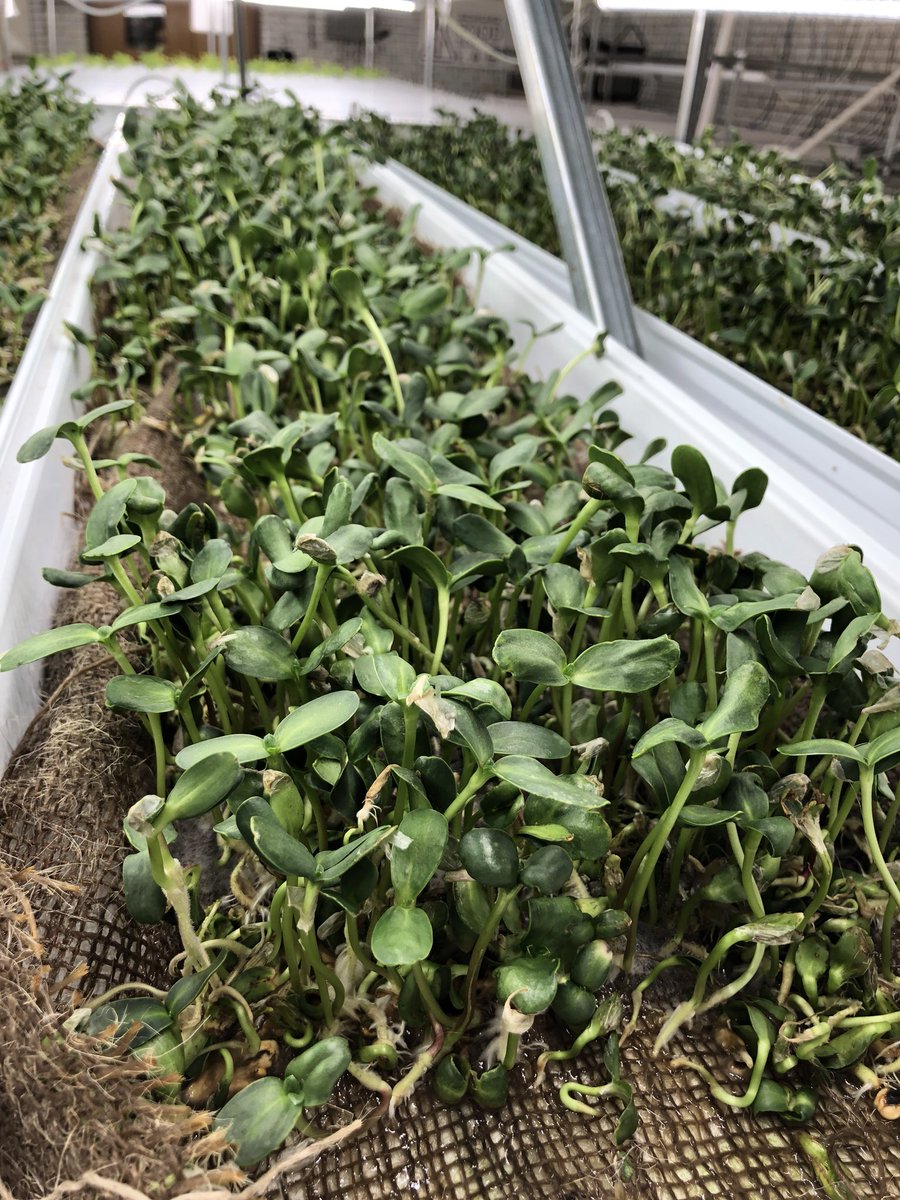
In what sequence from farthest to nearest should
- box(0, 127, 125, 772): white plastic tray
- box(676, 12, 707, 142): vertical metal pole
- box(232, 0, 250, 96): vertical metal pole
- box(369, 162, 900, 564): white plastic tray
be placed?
box(232, 0, 250, 96): vertical metal pole → box(676, 12, 707, 142): vertical metal pole → box(369, 162, 900, 564): white plastic tray → box(0, 127, 125, 772): white plastic tray

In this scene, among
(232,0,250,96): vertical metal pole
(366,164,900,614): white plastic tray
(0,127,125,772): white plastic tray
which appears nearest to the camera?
(0,127,125,772): white plastic tray

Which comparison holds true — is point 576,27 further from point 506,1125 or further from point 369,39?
point 506,1125

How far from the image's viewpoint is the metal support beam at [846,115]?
162 centimetres

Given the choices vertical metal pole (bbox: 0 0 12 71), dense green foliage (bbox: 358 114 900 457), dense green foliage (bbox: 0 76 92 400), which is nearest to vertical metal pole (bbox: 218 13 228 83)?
vertical metal pole (bbox: 0 0 12 71)

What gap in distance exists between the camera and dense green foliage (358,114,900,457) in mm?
1270

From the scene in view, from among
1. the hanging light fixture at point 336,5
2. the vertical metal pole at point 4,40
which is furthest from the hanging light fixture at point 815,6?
the vertical metal pole at point 4,40

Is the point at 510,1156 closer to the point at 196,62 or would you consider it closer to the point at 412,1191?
the point at 412,1191

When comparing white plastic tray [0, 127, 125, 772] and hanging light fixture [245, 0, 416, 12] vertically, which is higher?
hanging light fixture [245, 0, 416, 12]

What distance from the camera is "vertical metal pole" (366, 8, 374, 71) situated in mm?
3215

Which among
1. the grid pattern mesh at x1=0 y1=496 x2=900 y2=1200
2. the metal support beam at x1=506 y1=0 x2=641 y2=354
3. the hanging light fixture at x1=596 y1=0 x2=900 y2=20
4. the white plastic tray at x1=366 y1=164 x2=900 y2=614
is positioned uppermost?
the hanging light fixture at x1=596 y1=0 x2=900 y2=20

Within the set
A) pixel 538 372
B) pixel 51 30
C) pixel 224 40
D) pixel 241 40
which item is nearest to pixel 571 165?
pixel 538 372

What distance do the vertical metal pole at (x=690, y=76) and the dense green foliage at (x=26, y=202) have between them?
1.53 metres

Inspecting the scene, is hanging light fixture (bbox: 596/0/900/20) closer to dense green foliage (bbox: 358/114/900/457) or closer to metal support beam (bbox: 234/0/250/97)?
dense green foliage (bbox: 358/114/900/457)

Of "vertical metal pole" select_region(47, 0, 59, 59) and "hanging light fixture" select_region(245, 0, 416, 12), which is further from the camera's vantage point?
"vertical metal pole" select_region(47, 0, 59, 59)
